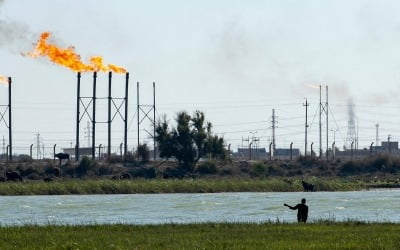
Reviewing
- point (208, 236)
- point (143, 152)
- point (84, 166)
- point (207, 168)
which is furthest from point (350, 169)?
point (208, 236)

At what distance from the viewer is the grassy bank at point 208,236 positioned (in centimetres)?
4319

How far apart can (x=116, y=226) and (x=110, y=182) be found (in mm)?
62201

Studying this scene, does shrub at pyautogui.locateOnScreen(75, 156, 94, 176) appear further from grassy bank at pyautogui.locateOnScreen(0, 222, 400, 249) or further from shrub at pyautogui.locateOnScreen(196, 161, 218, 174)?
grassy bank at pyautogui.locateOnScreen(0, 222, 400, 249)

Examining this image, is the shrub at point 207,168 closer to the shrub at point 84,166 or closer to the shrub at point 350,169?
the shrub at point 84,166

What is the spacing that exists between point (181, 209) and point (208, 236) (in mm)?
34032

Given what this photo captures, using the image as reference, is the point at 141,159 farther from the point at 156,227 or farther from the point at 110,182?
the point at 156,227

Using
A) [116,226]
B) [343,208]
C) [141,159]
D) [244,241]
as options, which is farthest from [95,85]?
[244,241]

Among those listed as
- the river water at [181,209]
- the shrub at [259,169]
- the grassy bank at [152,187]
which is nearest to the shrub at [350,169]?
the shrub at [259,169]

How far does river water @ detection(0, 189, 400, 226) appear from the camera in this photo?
69125 mm

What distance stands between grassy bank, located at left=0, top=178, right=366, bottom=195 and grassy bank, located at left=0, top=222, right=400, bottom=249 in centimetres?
5757

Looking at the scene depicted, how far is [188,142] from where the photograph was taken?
152 metres

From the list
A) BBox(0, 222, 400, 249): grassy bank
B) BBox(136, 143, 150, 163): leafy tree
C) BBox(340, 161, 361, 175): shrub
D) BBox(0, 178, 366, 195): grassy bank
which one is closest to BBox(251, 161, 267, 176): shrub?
BBox(340, 161, 361, 175): shrub

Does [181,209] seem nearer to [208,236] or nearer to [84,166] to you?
[208,236]

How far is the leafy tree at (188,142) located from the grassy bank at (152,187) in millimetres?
28922
